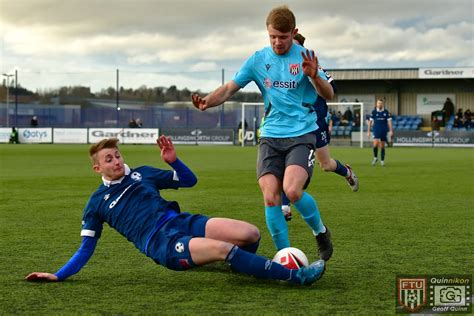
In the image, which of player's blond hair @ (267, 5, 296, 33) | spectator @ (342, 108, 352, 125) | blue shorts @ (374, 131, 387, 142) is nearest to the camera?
player's blond hair @ (267, 5, 296, 33)

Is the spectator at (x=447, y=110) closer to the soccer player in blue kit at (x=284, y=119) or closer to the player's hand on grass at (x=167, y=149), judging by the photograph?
the soccer player in blue kit at (x=284, y=119)

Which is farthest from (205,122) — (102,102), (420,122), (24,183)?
(24,183)

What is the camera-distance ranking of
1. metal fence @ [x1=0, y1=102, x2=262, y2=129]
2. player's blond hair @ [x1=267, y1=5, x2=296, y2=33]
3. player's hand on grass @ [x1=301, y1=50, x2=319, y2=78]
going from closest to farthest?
player's hand on grass @ [x1=301, y1=50, x2=319, y2=78] < player's blond hair @ [x1=267, y1=5, x2=296, y2=33] < metal fence @ [x1=0, y1=102, x2=262, y2=129]

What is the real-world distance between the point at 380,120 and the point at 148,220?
1834 cm

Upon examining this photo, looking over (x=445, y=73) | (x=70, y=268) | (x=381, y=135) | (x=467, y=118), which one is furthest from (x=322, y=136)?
(x=445, y=73)

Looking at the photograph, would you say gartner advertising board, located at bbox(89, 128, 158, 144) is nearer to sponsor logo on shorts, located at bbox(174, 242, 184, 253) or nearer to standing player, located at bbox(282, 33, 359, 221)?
standing player, located at bbox(282, 33, 359, 221)

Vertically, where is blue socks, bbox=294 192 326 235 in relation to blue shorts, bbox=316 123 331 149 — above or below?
below

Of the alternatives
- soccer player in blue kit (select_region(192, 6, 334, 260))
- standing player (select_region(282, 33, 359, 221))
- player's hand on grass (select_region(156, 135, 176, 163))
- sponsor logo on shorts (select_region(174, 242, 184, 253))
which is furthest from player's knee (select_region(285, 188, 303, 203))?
standing player (select_region(282, 33, 359, 221))

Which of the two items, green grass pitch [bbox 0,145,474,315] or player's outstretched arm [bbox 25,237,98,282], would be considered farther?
player's outstretched arm [bbox 25,237,98,282]

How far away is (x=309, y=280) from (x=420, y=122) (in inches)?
1845

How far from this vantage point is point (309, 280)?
16.5 ft

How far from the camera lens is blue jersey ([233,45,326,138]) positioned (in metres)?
6.11

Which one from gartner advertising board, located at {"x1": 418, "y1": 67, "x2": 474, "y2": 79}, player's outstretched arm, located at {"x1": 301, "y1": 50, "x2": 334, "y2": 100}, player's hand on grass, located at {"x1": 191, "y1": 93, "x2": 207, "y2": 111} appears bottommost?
player's hand on grass, located at {"x1": 191, "y1": 93, "x2": 207, "y2": 111}

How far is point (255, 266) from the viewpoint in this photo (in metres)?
4.99
